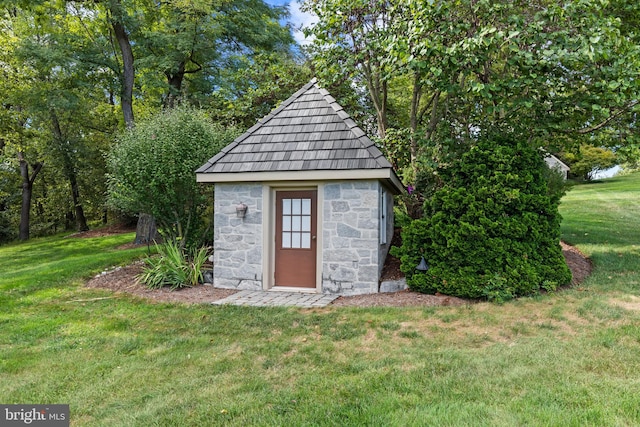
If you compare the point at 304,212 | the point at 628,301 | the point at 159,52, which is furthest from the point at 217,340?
the point at 159,52

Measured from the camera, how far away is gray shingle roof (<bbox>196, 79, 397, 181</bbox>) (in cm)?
627

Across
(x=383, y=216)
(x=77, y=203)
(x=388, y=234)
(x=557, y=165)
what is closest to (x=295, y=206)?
(x=383, y=216)

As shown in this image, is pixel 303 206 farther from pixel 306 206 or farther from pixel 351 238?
pixel 351 238

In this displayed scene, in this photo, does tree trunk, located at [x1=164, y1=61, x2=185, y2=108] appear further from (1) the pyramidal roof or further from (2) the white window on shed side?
(2) the white window on shed side

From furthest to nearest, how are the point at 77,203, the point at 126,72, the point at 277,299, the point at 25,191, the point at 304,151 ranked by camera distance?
the point at 25,191 < the point at 77,203 < the point at 126,72 < the point at 304,151 < the point at 277,299

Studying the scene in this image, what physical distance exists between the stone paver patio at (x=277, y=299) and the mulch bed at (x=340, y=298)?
21 centimetres

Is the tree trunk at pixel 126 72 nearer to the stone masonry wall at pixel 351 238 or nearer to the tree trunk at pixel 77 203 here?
the tree trunk at pixel 77 203

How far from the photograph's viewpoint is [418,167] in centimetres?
788

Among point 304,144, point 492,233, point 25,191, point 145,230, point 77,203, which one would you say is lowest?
point 145,230

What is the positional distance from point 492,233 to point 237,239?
4239 mm

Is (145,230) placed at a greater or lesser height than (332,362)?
greater

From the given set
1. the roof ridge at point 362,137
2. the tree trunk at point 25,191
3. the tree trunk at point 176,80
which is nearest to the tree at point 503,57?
the roof ridge at point 362,137

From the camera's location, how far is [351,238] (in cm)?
632

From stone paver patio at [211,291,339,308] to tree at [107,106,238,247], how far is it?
2.21 meters
